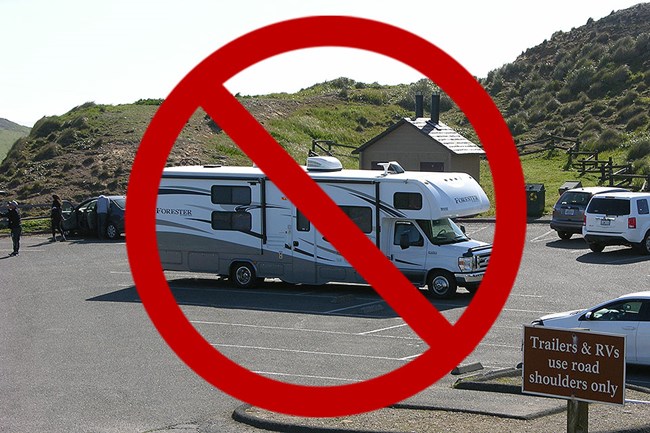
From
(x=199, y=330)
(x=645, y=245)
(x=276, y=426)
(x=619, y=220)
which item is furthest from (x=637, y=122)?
(x=276, y=426)

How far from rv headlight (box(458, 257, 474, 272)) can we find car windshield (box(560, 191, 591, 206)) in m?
11.8

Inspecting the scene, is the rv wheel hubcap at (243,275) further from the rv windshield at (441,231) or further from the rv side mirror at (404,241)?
the rv windshield at (441,231)

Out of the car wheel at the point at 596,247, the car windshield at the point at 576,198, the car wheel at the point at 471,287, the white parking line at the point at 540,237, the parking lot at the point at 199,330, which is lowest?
the parking lot at the point at 199,330

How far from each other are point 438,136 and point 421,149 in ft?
2.88

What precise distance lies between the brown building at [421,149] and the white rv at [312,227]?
1700 cm

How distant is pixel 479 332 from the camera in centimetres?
555

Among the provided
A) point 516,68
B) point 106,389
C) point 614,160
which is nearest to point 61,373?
point 106,389

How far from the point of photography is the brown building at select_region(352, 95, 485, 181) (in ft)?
136

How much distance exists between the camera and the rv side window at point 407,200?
23125 millimetres

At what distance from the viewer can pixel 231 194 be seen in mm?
25141

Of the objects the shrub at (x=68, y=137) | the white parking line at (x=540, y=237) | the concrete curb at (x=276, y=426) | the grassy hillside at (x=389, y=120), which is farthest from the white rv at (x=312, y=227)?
the shrub at (x=68, y=137)

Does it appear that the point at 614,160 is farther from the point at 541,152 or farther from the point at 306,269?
the point at 306,269

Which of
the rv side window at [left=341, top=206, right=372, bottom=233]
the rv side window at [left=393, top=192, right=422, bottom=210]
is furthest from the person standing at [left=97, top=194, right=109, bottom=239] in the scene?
the rv side window at [left=393, top=192, right=422, bottom=210]

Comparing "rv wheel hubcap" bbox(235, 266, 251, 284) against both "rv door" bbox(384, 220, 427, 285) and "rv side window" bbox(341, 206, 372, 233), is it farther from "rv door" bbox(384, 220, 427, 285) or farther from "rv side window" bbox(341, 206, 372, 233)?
"rv door" bbox(384, 220, 427, 285)
